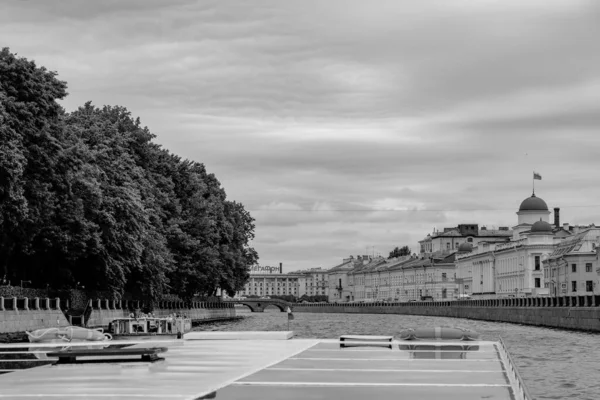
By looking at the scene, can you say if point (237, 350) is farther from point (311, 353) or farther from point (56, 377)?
point (56, 377)

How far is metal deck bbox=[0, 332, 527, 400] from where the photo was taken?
57.3ft

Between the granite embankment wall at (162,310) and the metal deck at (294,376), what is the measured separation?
5333cm

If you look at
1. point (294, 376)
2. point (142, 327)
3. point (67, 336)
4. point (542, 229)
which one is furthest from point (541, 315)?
point (294, 376)

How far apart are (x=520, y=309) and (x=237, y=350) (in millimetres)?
101059

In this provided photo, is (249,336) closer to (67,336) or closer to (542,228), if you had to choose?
(67,336)

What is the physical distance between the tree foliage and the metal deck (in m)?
32.7

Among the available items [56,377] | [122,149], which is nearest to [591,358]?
[56,377]

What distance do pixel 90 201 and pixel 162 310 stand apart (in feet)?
137

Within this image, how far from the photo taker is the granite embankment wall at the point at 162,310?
3162 inches

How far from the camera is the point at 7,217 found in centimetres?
5541

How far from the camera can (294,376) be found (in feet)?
65.5

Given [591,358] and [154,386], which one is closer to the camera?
[154,386]

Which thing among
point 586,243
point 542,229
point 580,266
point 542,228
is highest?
point 542,228

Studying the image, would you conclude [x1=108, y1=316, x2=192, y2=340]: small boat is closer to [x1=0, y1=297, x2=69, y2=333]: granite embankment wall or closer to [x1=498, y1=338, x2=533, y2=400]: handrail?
[x1=0, y1=297, x2=69, y2=333]: granite embankment wall
